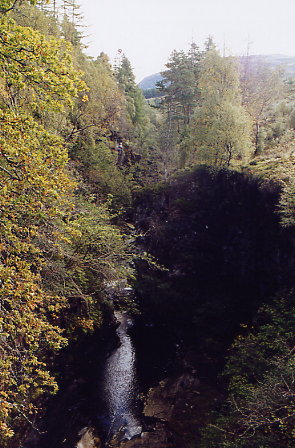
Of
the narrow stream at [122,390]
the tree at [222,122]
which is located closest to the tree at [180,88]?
the tree at [222,122]

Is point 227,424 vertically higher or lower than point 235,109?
lower

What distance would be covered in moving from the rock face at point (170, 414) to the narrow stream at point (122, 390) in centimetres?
57

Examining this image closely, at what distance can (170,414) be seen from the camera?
14820 millimetres

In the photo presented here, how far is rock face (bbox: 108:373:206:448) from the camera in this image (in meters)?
13.2

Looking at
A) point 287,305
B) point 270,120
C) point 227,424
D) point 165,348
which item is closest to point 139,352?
point 165,348

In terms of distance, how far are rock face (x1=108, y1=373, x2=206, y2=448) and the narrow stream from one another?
569 mm

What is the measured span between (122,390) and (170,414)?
3.35 meters

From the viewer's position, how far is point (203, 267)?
82.3 ft

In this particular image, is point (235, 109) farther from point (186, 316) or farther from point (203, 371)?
point (203, 371)

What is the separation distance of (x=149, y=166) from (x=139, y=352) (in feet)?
72.8

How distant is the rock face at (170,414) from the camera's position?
13.2 meters

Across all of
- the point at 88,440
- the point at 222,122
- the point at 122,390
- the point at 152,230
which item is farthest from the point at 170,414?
the point at 222,122

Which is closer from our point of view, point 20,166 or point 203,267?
point 20,166

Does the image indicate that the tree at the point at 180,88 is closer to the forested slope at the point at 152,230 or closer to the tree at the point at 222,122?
the forested slope at the point at 152,230
